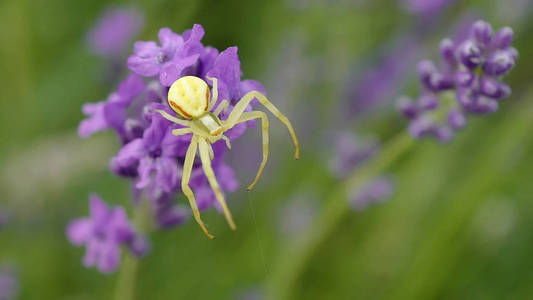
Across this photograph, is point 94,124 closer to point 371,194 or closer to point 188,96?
point 188,96

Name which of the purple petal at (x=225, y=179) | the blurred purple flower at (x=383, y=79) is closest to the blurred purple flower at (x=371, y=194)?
the blurred purple flower at (x=383, y=79)

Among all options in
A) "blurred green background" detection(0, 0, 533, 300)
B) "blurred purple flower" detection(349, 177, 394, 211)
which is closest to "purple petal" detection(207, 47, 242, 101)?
"blurred purple flower" detection(349, 177, 394, 211)

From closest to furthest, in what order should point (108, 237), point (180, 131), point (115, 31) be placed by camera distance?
point (180, 131), point (108, 237), point (115, 31)

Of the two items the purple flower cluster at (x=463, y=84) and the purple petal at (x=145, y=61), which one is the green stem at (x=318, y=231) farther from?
the purple petal at (x=145, y=61)

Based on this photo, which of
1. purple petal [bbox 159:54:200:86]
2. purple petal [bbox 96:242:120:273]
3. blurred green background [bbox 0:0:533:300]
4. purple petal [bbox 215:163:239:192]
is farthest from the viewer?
blurred green background [bbox 0:0:533:300]

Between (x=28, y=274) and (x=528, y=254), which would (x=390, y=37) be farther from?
(x=28, y=274)

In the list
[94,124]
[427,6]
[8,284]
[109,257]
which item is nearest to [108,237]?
[109,257]

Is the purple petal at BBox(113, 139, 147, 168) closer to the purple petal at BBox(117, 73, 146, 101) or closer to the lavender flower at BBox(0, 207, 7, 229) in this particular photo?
the purple petal at BBox(117, 73, 146, 101)
